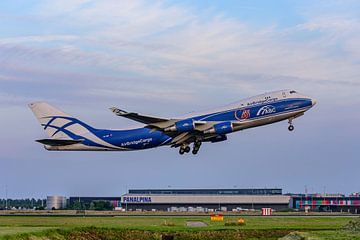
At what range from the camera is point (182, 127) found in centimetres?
8344

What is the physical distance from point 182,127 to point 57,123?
21.7m

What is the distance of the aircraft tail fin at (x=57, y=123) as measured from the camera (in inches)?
3698

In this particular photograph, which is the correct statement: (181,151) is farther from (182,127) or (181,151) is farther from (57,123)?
(57,123)

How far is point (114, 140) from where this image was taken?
8938 cm

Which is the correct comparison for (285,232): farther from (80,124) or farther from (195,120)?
(80,124)

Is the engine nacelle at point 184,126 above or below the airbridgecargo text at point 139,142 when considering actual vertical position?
above

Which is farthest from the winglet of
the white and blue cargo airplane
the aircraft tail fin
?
the aircraft tail fin

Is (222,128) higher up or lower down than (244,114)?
lower down

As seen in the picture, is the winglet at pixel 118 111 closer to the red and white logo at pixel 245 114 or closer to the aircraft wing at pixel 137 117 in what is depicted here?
the aircraft wing at pixel 137 117

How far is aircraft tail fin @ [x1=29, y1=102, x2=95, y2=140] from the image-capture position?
93.9 metres

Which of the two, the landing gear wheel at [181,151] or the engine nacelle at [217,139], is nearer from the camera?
the engine nacelle at [217,139]

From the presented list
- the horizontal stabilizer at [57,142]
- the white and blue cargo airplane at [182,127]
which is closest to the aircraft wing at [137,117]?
the white and blue cargo airplane at [182,127]

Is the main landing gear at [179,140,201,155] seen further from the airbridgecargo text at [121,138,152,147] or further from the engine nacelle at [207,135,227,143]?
the airbridgecargo text at [121,138,152,147]

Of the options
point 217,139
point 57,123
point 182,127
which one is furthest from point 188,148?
point 57,123
